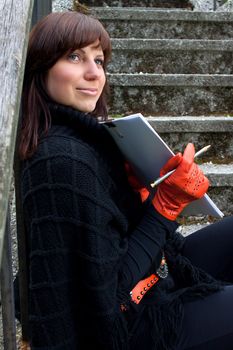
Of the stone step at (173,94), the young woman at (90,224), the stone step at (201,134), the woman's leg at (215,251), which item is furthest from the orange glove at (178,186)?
the stone step at (173,94)

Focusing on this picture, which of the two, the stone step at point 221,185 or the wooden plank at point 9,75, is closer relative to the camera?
the wooden plank at point 9,75

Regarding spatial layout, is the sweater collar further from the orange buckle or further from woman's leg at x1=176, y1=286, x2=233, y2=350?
woman's leg at x1=176, y1=286, x2=233, y2=350

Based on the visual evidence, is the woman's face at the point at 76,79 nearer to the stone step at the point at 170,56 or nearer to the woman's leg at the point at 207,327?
the woman's leg at the point at 207,327

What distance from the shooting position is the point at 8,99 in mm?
762

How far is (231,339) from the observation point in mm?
1214

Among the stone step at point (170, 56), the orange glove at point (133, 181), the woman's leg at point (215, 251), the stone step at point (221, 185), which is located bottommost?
the woman's leg at point (215, 251)

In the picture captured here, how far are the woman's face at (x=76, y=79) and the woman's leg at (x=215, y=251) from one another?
23.3 inches

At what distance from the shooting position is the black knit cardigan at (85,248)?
107 cm

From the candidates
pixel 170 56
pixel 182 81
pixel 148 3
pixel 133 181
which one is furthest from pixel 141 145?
pixel 148 3

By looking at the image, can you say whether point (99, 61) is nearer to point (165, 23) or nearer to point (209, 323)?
point (209, 323)

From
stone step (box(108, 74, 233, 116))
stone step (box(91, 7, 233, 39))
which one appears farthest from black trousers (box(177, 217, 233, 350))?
stone step (box(91, 7, 233, 39))

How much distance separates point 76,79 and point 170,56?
4.81 ft

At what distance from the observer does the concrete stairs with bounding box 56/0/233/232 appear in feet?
6.98

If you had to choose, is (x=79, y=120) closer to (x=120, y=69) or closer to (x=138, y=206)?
(x=138, y=206)
